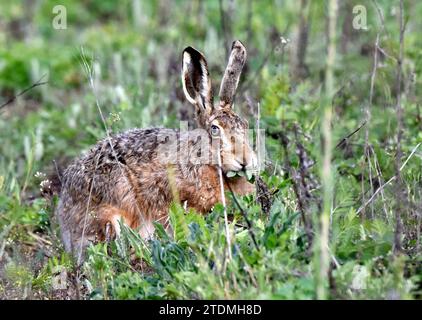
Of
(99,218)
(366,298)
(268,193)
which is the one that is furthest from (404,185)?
(99,218)

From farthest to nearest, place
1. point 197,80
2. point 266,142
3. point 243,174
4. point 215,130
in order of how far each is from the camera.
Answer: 1. point 266,142
2. point 197,80
3. point 215,130
4. point 243,174

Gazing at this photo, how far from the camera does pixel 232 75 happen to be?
5.98 m

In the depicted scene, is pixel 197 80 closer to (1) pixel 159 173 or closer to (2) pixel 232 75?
(2) pixel 232 75

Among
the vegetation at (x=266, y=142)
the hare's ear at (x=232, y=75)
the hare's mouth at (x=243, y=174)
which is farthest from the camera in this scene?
the hare's ear at (x=232, y=75)

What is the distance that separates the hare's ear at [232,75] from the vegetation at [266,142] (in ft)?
0.62

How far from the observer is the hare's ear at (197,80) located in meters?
6.02

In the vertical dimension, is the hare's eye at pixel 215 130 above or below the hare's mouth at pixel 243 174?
above

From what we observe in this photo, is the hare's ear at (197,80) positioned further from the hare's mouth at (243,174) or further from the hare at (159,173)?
the hare's mouth at (243,174)

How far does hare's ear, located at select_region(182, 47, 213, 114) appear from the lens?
6.02 m

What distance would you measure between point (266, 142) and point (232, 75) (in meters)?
0.84

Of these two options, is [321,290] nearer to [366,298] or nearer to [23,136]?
[366,298]

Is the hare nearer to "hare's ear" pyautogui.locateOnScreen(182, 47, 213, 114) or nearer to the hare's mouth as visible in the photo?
"hare's ear" pyautogui.locateOnScreen(182, 47, 213, 114)

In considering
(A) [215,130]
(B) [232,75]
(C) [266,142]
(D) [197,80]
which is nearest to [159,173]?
(A) [215,130]

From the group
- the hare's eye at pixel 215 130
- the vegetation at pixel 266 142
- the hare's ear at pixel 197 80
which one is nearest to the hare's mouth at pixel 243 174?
the vegetation at pixel 266 142
